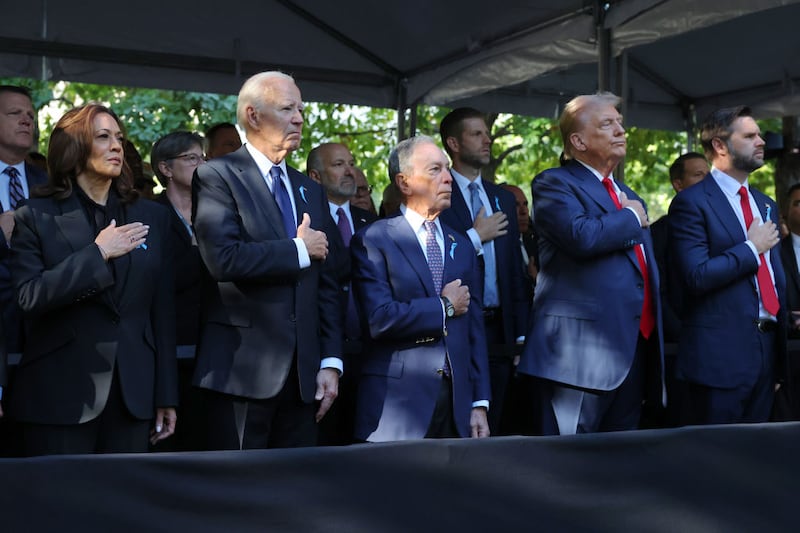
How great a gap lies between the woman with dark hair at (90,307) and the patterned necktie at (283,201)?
0.46m

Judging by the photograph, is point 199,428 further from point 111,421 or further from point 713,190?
point 713,190

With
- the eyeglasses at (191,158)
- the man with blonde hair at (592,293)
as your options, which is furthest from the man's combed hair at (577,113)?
the eyeglasses at (191,158)

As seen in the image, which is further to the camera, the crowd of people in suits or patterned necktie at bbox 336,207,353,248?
patterned necktie at bbox 336,207,353,248

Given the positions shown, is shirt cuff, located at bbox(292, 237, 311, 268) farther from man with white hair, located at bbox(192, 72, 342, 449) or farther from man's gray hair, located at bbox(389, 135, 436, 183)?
man's gray hair, located at bbox(389, 135, 436, 183)

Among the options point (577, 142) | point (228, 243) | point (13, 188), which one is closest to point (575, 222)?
point (577, 142)

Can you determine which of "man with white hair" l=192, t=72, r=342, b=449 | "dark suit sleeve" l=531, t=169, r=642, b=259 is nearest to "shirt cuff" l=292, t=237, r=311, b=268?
"man with white hair" l=192, t=72, r=342, b=449

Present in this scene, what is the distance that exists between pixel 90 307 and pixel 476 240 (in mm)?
1918

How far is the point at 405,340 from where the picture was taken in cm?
424

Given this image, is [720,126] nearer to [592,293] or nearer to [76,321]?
[592,293]

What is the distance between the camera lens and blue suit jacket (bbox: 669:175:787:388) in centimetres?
460

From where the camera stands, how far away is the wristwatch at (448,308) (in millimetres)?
4211

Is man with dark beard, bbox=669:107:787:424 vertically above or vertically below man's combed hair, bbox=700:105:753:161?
below

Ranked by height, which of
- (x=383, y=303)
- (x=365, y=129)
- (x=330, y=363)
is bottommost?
(x=330, y=363)

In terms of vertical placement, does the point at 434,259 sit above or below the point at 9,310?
above
